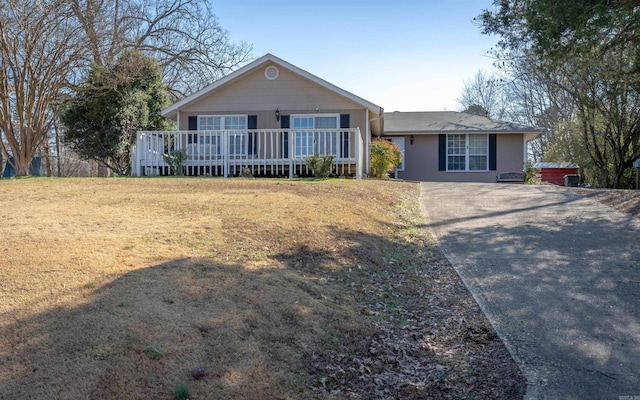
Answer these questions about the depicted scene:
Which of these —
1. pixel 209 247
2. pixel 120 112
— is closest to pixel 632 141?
pixel 120 112

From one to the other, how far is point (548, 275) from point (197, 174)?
11.9 m

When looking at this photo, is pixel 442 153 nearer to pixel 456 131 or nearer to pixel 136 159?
pixel 456 131

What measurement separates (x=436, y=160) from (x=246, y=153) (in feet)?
30.2

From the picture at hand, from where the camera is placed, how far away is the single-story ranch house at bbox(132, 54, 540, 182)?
15.5 metres

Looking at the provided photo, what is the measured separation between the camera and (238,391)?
3.25 meters

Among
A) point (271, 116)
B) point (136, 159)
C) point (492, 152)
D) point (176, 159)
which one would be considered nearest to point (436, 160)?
point (492, 152)

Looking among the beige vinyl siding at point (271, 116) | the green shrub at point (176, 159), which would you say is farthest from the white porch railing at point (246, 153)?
the beige vinyl siding at point (271, 116)

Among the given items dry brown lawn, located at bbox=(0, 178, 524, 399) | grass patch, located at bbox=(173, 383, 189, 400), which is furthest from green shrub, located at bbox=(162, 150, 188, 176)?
grass patch, located at bbox=(173, 383, 189, 400)

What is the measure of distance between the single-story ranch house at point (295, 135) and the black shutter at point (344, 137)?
31mm

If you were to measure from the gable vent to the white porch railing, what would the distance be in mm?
2177

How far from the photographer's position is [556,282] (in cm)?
606

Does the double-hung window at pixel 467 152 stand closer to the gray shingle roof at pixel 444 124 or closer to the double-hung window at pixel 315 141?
the gray shingle roof at pixel 444 124

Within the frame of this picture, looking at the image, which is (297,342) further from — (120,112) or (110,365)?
(120,112)

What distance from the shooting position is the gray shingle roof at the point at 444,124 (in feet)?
68.6
